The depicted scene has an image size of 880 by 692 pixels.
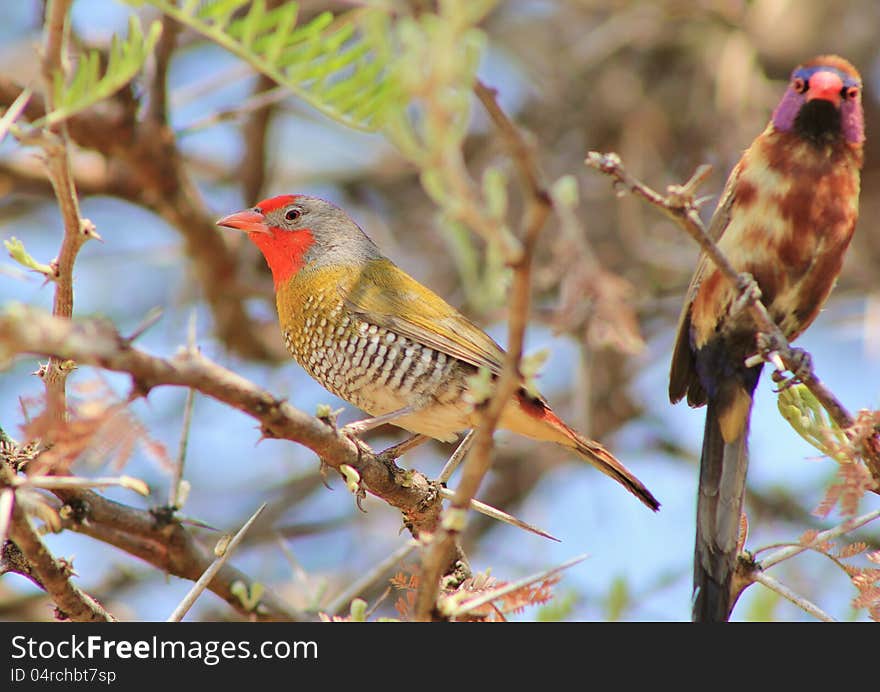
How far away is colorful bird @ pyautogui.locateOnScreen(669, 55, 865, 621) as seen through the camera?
393cm

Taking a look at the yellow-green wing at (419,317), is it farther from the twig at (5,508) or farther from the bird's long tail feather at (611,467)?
the twig at (5,508)

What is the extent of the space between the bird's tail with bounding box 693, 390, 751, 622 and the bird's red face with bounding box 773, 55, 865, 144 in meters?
1.03

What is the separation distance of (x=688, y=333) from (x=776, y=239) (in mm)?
500

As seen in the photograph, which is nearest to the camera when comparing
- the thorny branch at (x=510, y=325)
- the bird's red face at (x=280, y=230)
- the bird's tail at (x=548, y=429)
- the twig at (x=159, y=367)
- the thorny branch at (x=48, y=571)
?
the thorny branch at (x=510, y=325)

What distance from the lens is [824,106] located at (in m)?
4.01

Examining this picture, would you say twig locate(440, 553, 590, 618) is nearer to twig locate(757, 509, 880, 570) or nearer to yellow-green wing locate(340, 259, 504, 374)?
twig locate(757, 509, 880, 570)

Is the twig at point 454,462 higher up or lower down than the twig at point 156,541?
higher up

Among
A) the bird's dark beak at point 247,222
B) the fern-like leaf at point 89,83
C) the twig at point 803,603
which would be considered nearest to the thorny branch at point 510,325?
the fern-like leaf at point 89,83

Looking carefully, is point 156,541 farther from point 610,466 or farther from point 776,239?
point 776,239

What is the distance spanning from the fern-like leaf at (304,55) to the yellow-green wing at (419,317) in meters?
2.03

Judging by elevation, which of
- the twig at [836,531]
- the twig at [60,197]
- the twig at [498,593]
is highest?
the twig at [60,197]

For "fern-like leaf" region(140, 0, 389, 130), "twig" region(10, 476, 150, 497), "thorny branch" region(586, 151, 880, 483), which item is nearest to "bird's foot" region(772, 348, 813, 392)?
"thorny branch" region(586, 151, 880, 483)

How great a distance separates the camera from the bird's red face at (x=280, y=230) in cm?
466
